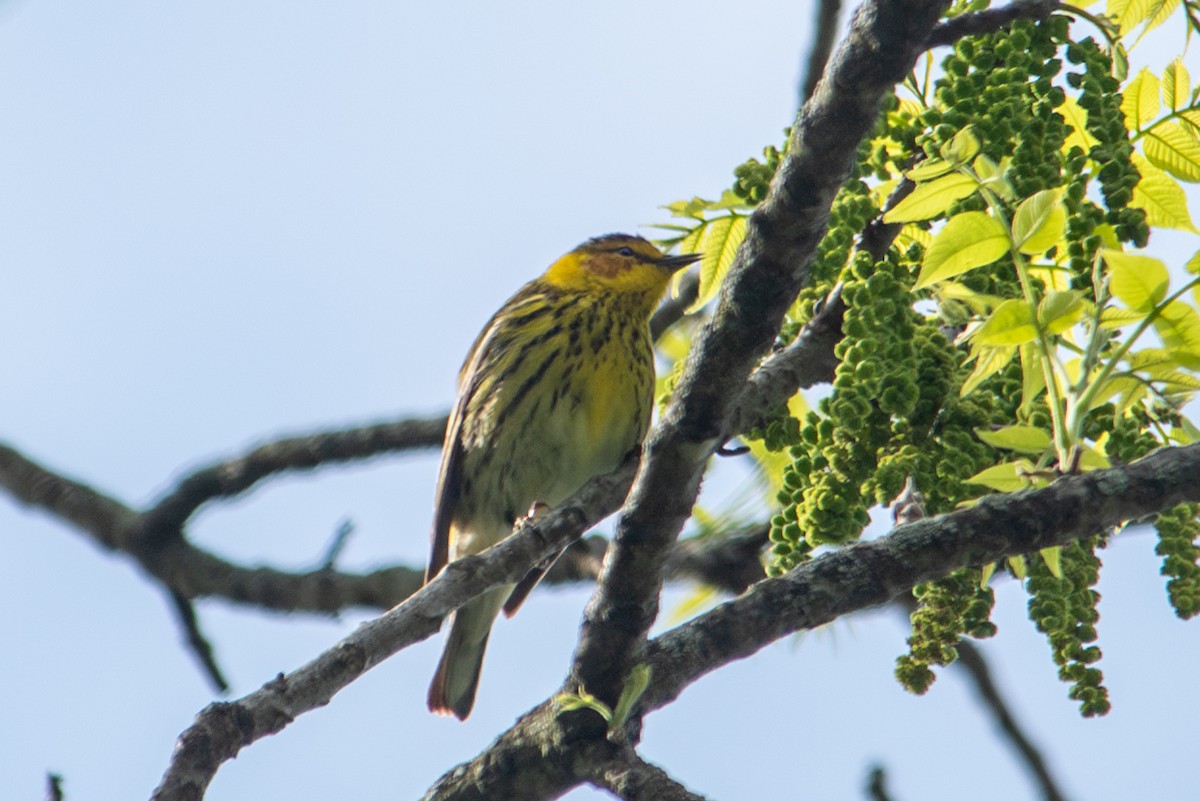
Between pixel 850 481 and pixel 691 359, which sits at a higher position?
pixel 691 359

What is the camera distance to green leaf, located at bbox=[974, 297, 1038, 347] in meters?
2.19

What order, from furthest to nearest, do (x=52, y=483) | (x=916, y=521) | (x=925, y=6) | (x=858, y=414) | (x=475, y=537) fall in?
(x=475, y=537)
(x=52, y=483)
(x=916, y=521)
(x=858, y=414)
(x=925, y=6)

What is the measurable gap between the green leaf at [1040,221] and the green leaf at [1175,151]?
25.5 inches

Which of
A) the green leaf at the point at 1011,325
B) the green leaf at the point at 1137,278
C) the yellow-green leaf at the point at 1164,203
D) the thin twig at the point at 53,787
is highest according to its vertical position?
the yellow-green leaf at the point at 1164,203

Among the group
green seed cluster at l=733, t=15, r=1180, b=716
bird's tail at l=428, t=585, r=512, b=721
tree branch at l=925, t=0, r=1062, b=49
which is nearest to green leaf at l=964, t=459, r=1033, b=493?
green seed cluster at l=733, t=15, r=1180, b=716

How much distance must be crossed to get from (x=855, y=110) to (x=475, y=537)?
3.87 meters

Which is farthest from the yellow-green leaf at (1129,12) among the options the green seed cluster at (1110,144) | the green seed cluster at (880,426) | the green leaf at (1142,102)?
the green seed cluster at (880,426)

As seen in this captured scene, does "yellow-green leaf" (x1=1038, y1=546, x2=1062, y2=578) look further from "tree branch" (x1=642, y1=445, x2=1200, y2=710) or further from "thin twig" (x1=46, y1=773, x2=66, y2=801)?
"thin twig" (x1=46, y1=773, x2=66, y2=801)

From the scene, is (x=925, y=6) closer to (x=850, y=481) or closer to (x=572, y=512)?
(x=850, y=481)

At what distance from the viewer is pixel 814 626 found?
2.63 metres

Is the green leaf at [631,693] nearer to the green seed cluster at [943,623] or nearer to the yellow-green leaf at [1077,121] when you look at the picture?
the green seed cluster at [943,623]

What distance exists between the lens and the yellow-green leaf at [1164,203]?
2.80 meters

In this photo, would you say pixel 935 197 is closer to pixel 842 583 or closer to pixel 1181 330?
pixel 1181 330

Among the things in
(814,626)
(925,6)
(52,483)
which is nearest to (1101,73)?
(925,6)
